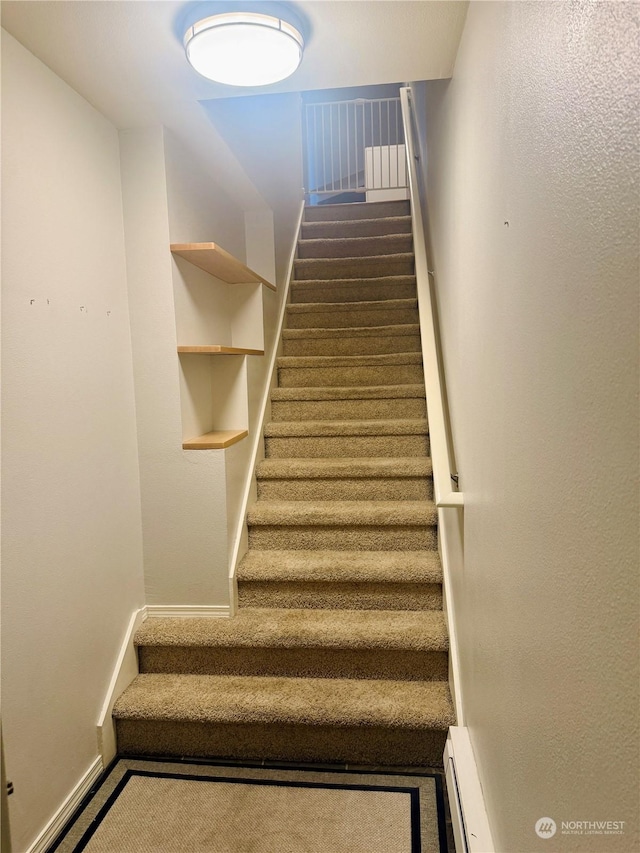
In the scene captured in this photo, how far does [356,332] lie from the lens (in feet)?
11.0

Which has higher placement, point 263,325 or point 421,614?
point 263,325

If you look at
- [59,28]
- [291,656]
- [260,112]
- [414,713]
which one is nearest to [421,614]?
[414,713]

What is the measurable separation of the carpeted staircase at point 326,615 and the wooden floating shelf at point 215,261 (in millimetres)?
766

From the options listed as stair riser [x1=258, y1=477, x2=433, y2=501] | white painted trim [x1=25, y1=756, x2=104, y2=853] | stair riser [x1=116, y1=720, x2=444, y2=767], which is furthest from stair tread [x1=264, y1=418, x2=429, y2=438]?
white painted trim [x1=25, y1=756, x2=104, y2=853]

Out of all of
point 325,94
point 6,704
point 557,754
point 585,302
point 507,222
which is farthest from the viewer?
point 325,94

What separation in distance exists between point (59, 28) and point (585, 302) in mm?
1528

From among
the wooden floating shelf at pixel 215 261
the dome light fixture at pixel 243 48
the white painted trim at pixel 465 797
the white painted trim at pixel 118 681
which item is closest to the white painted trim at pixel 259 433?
the white painted trim at pixel 118 681

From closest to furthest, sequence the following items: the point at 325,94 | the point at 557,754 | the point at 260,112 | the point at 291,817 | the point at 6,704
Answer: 1. the point at 557,754
2. the point at 6,704
3. the point at 291,817
4. the point at 260,112
5. the point at 325,94

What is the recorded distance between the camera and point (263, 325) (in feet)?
9.06

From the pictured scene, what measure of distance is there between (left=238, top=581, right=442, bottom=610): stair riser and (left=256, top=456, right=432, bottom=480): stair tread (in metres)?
0.58

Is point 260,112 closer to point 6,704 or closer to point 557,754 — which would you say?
point 6,704

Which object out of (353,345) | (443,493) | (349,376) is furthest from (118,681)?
(353,345)

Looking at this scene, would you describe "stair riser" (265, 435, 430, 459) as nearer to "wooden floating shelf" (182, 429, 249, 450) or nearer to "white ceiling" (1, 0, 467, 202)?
"wooden floating shelf" (182, 429, 249, 450)

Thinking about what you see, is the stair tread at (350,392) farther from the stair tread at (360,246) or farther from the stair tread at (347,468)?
the stair tread at (360,246)
